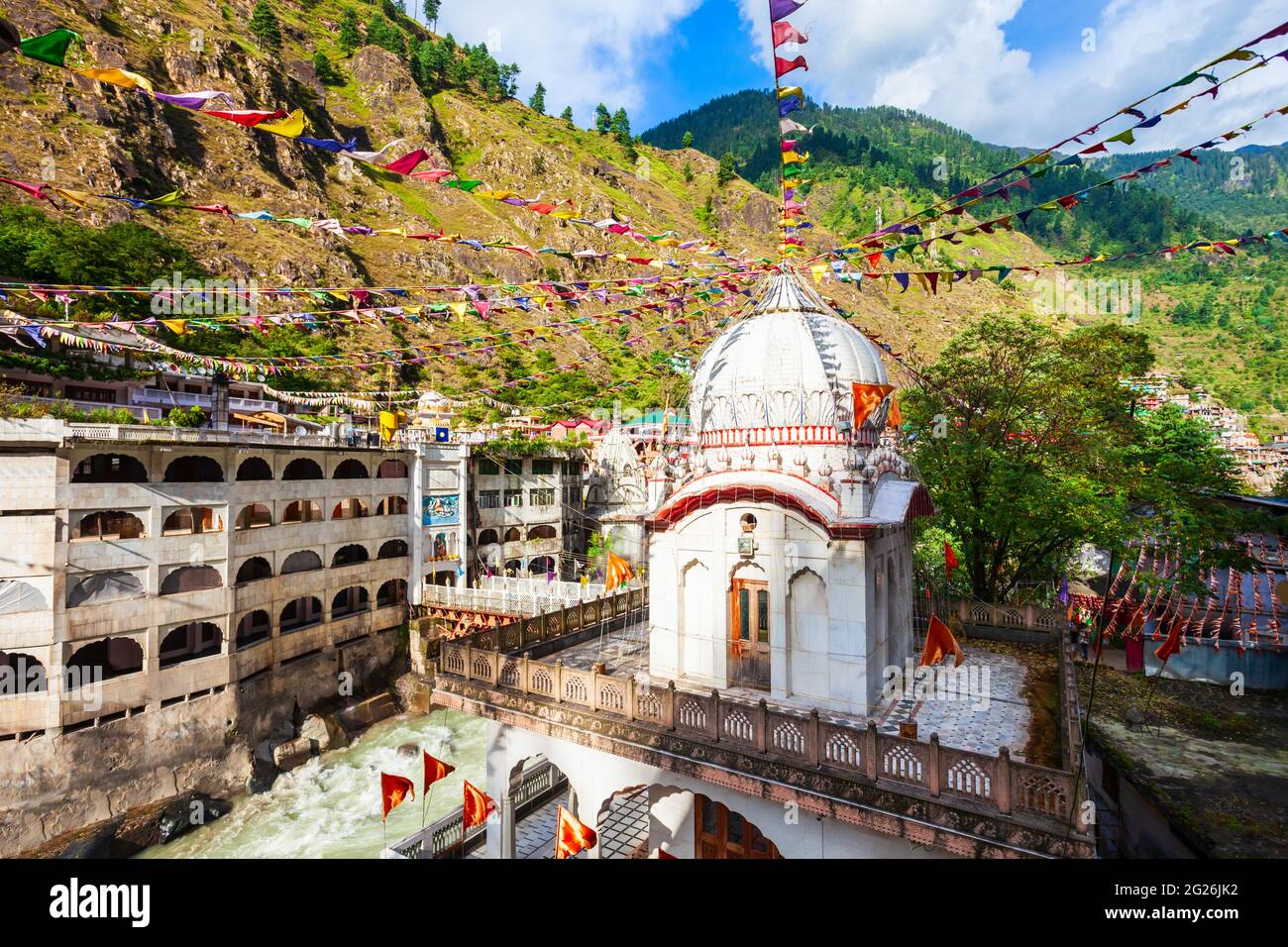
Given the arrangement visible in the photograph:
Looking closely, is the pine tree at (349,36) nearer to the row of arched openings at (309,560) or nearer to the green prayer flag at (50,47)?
the row of arched openings at (309,560)

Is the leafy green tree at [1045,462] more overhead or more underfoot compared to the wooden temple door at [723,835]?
more overhead

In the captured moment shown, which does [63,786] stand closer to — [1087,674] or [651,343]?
[1087,674]

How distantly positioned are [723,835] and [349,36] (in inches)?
6729

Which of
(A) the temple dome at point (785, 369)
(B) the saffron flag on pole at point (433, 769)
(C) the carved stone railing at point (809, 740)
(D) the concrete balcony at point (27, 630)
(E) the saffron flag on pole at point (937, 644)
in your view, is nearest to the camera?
(C) the carved stone railing at point (809, 740)

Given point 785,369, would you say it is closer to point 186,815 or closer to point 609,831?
point 609,831

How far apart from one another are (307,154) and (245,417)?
80547mm

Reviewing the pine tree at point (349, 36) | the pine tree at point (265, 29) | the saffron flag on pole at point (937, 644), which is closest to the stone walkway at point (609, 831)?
the saffron flag on pole at point (937, 644)

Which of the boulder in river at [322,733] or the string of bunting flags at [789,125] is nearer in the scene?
the string of bunting flags at [789,125]

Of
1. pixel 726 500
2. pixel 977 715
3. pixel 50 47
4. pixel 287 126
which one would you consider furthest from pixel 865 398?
pixel 50 47

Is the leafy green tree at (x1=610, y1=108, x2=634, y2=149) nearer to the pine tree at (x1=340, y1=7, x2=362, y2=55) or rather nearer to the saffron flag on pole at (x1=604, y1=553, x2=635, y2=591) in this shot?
the pine tree at (x1=340, y1=7, x2=362, y2=55)

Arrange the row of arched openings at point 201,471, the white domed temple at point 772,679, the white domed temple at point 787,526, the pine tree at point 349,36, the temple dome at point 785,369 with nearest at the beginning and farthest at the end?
the white domed temple at point 772,679, the white domed temple at point 787,526, the temple dome at point 785,369, the row of arched openings at point 201,471, the pine tree at point 349,36

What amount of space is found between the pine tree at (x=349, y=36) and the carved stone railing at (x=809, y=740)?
16346cm

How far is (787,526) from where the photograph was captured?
1389 cm

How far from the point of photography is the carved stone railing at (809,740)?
8883 mm
